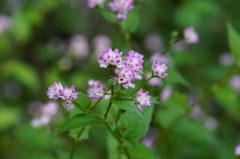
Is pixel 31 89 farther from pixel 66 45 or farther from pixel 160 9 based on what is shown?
pixel 160 9

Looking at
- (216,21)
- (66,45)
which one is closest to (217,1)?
(216,21)

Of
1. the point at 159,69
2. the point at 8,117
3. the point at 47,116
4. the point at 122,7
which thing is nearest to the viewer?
the point at 159,69

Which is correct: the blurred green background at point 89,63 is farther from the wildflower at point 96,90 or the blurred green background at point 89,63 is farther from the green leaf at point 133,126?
the wildflower at point 96,90

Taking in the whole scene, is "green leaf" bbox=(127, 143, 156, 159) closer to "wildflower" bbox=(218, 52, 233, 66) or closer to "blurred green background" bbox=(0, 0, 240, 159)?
"blurred green background" bbox=(0, 0, 240, 159)

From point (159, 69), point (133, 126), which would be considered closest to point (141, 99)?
point (159, 69)

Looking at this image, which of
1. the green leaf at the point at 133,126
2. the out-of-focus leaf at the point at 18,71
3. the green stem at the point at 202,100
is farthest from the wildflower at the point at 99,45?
the green leaf at the point at 133,126

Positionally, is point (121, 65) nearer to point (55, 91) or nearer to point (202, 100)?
point (55, 91)

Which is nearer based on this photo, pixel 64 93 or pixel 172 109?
pixel 64 93

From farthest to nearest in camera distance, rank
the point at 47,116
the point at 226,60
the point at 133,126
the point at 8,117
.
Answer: the point at 226,60 → the point at 8,117 → the point at 47,116 → the point at 133,126
